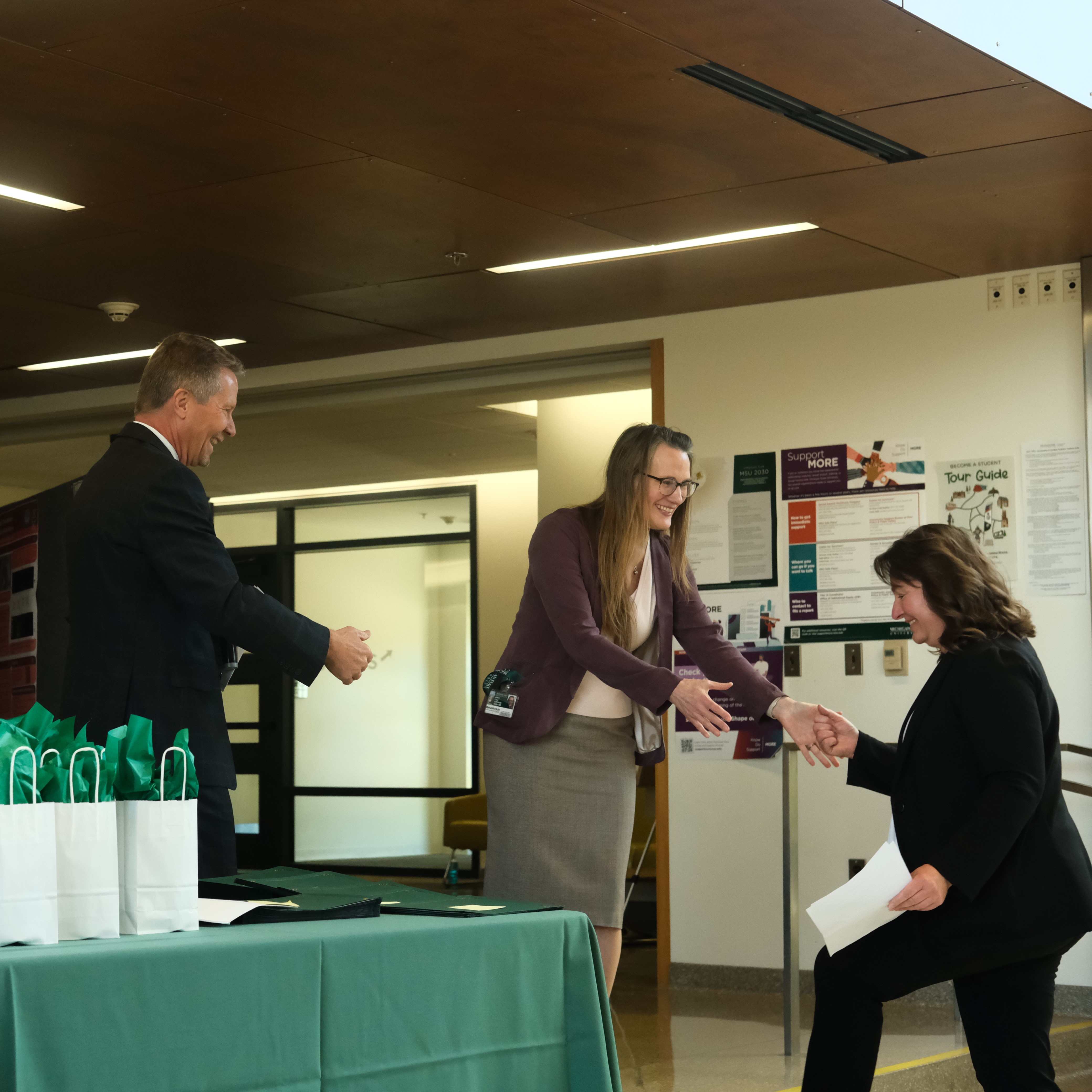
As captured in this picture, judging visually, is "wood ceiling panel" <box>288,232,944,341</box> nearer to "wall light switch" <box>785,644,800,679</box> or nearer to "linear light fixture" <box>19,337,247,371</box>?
"linear light fixture" <box>19,337,247,371</box>

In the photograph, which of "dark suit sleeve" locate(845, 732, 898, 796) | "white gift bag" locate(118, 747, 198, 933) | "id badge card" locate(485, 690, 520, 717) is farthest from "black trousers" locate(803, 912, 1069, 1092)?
"white gift bag" locate(118, 747, 198, 933)

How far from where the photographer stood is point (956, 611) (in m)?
2.78

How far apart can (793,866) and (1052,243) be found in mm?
2420

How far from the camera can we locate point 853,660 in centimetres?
570

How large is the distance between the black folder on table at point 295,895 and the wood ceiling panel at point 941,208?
115 inches

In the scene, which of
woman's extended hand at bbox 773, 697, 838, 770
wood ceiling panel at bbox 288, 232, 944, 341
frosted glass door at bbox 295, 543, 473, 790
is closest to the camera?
woman's extended hand at bbox 773, 697, 838, 770

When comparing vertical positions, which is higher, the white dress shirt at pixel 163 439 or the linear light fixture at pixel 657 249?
the linear light fixture at pixel 657 249

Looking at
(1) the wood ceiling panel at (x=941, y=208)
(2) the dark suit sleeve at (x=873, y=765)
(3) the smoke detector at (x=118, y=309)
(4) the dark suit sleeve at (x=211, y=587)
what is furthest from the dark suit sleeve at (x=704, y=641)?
(3) the smoke detector at (x=118, y=309)

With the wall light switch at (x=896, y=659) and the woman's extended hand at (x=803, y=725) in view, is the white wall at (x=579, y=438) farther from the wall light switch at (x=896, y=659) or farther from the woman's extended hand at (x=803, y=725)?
the woman's extended hand at (x=803, y=725)

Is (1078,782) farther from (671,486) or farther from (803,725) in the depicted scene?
(671,486)

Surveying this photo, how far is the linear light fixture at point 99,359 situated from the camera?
6652 millimetres

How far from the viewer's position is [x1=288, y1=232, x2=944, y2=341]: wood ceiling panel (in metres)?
5.31

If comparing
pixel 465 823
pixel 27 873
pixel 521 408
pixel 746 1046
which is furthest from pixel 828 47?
pixel 465 823

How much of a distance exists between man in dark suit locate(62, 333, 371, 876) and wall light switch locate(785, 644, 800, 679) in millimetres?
3500
